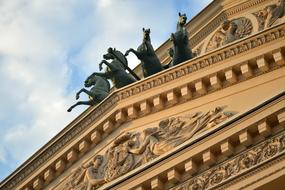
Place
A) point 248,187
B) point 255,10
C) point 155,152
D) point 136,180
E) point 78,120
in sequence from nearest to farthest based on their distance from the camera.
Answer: point 248,187
point 136,180
point 155,152
point 78,120
point 255,10

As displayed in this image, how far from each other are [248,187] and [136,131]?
13.2 ft

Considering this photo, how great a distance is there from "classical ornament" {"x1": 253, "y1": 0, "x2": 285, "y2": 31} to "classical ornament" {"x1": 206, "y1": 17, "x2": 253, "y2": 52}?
0.23m

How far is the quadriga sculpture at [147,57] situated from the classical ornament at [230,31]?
1648 mm

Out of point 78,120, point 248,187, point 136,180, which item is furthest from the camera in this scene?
point 78,120

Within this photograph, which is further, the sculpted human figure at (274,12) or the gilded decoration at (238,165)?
the sculpted human figure at (274,12)

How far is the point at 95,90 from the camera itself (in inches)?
664

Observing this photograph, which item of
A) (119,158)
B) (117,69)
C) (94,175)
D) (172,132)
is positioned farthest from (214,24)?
(94,175)

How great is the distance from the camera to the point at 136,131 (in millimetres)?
14352

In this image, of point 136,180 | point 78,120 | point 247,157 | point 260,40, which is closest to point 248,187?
point 247,157

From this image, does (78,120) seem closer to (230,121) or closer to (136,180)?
(136,180)

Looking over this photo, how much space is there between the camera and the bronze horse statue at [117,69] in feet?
52.9

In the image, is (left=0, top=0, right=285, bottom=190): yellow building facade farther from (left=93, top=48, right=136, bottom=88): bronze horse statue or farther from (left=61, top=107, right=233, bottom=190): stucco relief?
(left=93, top=48, right=136, bottom=88): bronze horse statue

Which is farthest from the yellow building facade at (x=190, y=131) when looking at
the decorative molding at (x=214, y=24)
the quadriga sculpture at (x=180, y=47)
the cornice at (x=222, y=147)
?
the quadriga sculpture at (x=180, y=47)

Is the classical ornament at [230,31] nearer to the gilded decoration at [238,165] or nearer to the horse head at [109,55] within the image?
the horse head at [109,55]
